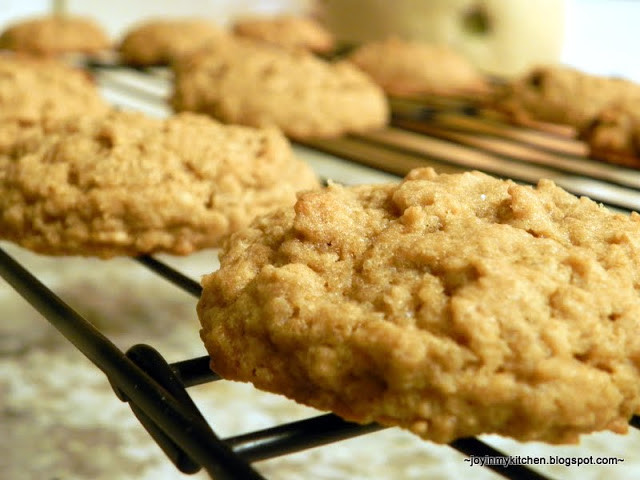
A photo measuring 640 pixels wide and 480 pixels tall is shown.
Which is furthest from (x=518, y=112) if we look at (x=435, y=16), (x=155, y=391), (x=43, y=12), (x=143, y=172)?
(x=43, y=12)

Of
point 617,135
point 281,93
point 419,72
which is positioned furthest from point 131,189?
point 419,72

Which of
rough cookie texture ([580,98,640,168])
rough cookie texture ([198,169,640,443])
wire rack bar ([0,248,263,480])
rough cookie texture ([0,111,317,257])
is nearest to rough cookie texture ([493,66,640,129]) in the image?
rough cookie texture ([580,98,640,168])

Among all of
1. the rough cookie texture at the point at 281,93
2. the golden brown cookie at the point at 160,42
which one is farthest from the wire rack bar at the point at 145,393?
the golden brown cookie at the point at 160,42

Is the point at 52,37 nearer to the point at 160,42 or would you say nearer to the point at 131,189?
the point at 160,42

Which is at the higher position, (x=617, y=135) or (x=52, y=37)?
(x=52, y=37)

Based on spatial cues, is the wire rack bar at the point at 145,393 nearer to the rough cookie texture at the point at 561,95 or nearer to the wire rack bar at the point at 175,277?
the wire rack bar at the point at 175,277

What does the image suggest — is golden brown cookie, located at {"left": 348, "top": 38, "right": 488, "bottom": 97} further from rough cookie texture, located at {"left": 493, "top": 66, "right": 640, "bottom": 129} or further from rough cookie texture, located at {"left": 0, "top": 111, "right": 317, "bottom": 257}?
rough cookie texture, located at {"left": 0, "top": 111, "right": 317, "bottom": 257}
